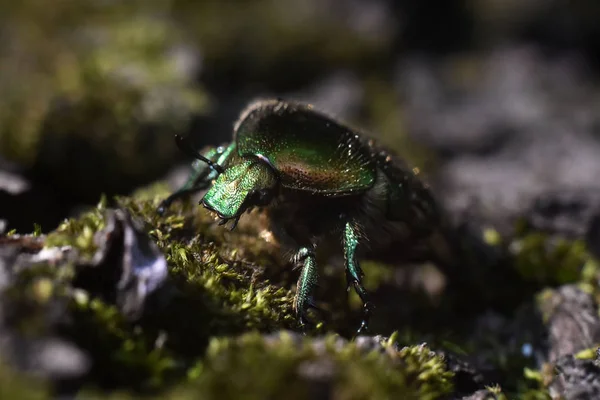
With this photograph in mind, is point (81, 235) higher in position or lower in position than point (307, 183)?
lower

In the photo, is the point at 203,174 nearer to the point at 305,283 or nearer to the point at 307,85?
the point at 305,283

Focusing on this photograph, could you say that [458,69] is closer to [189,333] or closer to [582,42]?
[582,42]

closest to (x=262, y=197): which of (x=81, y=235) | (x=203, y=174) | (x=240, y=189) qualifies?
(x=240, y=189)

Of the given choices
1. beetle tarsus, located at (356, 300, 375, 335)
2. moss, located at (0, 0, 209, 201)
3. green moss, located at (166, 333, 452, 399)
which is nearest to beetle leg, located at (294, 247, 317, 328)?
beetle tarsus, located at (356, 300, 375, 335)

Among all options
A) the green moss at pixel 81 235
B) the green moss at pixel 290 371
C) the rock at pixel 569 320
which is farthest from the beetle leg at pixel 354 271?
the green moss at pixel 81 235

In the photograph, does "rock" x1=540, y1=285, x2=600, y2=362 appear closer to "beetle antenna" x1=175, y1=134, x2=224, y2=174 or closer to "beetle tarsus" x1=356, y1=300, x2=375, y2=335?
"beetle tarsus" x1=356, y1=300, x2=375, y2=335

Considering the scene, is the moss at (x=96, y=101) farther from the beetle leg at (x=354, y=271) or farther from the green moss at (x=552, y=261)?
the green moss at (x=552, y=261)
